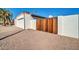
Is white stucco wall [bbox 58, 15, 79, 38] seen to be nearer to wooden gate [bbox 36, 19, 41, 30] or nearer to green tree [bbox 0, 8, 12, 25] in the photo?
wooden gate [bbox 36, 19, 41, 30]

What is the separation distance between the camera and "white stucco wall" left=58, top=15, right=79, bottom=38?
3213 mm

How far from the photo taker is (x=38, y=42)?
3291 millimetres

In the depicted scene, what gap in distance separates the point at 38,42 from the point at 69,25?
706 mm

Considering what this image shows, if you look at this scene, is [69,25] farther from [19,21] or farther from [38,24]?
[19,21]

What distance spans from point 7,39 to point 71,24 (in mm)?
1320

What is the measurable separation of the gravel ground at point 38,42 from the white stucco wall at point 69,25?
0.33 feet

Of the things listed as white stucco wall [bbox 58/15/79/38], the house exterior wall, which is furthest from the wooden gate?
white stucco wall [bbox 58/15/79/38]

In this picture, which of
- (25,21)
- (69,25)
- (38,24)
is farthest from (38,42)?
(69,25)

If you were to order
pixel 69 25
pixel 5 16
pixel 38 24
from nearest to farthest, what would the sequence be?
pixel 69 25 < pixel 5 16 < pixel 38 24

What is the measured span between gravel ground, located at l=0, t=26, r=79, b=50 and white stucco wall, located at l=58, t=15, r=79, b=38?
10 centimetres

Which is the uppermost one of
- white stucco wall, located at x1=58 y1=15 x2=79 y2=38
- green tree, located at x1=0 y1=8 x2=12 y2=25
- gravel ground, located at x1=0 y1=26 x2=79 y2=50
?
green tree, located at x1=0 y1=8 x2=12 y2=25
